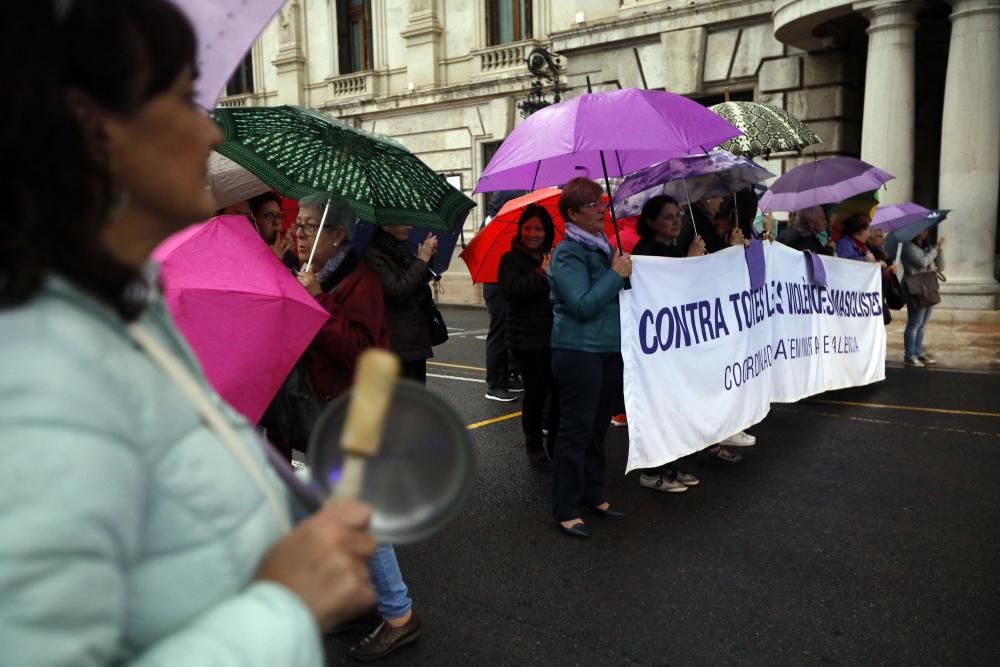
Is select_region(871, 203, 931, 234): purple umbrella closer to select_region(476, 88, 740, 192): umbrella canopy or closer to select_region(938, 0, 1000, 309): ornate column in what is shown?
select_region(938, 0, 1000, 309): ornate column

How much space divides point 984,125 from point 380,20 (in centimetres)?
1537

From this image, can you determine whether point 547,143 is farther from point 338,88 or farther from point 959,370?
point 338,88

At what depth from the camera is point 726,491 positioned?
17.1 ft

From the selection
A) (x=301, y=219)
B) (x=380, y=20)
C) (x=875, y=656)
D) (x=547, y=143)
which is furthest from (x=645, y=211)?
(x=380, y=20)

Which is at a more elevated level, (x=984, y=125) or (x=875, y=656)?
(x=984, y=125)

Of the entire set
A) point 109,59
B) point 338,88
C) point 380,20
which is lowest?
point 109,59

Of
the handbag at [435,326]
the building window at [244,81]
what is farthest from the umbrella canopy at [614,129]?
the building window at [244,81]

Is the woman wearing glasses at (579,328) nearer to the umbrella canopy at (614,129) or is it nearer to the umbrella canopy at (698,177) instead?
the umbrella canopy at (614,129)

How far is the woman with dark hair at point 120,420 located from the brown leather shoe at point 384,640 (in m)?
2.46

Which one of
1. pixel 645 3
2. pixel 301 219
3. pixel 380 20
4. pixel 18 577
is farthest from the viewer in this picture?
pixel 380 20

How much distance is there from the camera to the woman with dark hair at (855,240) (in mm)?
8406

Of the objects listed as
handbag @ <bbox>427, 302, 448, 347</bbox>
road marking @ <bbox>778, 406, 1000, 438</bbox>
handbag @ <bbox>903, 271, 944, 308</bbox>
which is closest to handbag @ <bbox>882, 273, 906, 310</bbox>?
handbag @ <bbox>903, 271, 944, 308</bbox>

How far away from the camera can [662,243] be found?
526cm

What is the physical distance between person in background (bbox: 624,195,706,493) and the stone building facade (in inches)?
295
